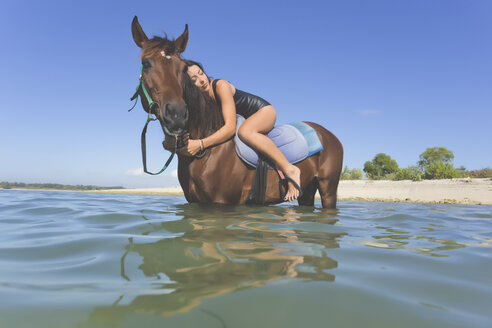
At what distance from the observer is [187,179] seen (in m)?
3.42

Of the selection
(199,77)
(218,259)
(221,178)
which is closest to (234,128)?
(221,178)

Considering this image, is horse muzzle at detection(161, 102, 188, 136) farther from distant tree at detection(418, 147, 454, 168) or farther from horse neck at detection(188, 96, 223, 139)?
distant tree at detection(418, 147, 454, 168)

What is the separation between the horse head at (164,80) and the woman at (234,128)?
0.28 meters

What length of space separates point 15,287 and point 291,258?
1237 millimetres

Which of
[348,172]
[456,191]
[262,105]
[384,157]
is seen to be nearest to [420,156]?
[384,157]

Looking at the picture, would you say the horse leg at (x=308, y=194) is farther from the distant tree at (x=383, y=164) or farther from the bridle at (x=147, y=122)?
the distant tree at (x=383, y=164)

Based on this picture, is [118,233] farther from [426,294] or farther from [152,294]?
[426,294]

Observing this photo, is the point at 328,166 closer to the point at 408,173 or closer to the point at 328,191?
the point at 328,191

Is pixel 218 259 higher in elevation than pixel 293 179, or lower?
lower

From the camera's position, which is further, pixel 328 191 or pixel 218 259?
pixel 328 191

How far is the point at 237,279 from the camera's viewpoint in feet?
3.81

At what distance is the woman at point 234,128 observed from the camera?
328cm

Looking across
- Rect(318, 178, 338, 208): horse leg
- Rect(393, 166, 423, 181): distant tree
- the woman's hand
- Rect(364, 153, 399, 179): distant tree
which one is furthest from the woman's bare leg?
Rect(364, 153, 399, 179): distant tree

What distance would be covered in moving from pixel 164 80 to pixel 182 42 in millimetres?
744
